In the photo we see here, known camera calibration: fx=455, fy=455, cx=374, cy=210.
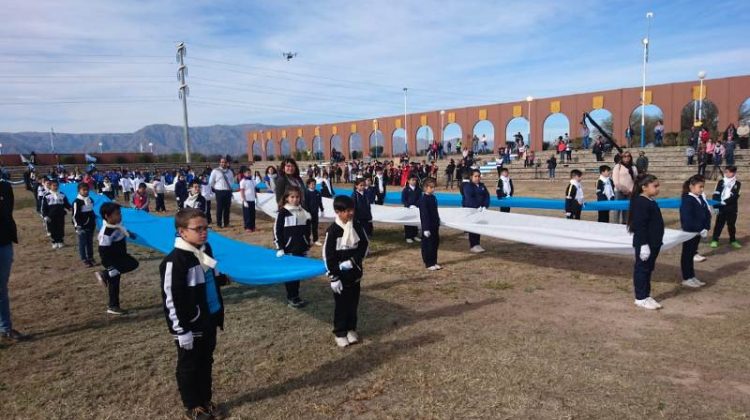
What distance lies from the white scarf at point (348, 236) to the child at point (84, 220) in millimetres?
6343

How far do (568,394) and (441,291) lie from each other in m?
3.05

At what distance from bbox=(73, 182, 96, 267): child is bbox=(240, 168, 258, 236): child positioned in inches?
161

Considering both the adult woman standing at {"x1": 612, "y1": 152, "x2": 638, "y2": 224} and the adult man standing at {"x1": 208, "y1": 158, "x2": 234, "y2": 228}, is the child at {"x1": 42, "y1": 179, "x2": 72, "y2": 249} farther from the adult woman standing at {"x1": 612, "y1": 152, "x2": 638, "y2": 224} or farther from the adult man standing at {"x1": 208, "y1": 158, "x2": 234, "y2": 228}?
the adult woman standing at {"x1": 612, "y1": 152, "x2": 638, "y2": 224}

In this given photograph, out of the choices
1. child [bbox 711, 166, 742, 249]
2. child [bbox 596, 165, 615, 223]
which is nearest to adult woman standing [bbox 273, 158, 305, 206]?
child [bbox 596, 165, 615, 223]

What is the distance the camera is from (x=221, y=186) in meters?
12.9

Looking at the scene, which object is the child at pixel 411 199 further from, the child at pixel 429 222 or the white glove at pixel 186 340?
the white glove at pixel 186 340

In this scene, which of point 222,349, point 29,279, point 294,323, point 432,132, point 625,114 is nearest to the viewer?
point 222,349

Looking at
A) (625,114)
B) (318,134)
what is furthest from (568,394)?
(318,134)

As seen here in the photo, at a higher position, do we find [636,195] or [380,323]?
[636,195]

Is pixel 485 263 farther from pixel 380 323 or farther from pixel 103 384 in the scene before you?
pixel 103 384

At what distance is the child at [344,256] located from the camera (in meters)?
4.63

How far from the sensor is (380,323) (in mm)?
5465

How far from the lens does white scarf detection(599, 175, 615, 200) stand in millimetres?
10141

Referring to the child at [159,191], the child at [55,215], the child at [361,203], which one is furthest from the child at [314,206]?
the child at [159,191]
